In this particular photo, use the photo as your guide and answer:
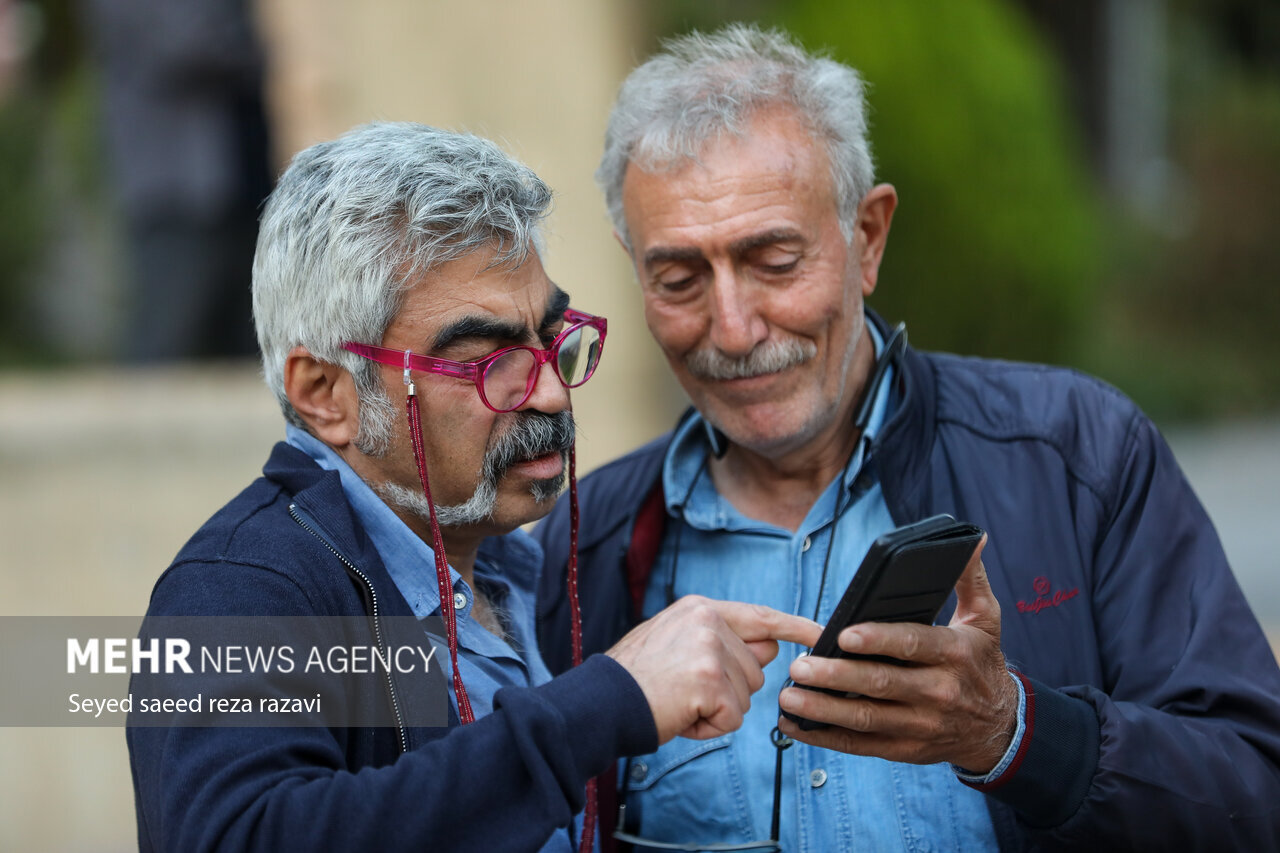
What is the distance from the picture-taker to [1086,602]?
245 cm

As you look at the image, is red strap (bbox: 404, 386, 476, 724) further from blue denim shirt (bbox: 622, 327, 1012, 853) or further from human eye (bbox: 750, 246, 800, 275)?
human eye (bbox: 750, 246, 800, 275)

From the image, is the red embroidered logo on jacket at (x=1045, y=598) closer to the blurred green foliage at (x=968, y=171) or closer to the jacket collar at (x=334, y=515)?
the jacket collar at (x=334, y=515)

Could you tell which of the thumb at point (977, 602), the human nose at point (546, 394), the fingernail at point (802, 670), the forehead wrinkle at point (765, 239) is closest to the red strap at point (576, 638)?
the human nose at point (546, 394)

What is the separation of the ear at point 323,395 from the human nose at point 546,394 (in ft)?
0.96

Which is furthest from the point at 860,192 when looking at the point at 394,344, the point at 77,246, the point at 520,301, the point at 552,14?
the point at 77,246

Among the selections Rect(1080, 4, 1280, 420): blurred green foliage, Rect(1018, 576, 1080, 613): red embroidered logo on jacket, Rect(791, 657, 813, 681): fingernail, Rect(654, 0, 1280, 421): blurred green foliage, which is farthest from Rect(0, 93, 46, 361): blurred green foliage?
Rect(1080, 4, 1280, 420): blurred green foliage

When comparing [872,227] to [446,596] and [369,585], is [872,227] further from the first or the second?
[369,585]

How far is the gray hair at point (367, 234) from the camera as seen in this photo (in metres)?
2.09

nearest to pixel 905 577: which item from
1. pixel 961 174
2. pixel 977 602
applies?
pixel 977 602

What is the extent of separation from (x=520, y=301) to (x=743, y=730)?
0.98 metres

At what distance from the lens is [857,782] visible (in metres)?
2.43

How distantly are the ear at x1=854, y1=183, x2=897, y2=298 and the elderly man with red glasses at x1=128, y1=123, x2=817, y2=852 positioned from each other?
29.5 inches

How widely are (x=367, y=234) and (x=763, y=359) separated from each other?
0.91 m

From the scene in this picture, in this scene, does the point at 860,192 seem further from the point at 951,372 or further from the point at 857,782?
the point at 857,782
